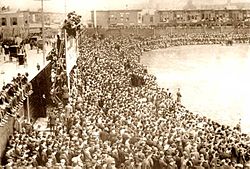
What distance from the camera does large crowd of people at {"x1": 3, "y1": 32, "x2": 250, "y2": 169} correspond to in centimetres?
1599

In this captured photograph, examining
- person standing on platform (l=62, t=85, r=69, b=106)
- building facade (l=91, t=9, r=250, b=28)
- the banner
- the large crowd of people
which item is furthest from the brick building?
person standing on platform (l=62, t=85, r=69, b=106)

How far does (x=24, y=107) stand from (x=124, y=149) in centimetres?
942

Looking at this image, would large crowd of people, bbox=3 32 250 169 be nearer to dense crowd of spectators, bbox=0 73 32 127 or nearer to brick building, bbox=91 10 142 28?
dense crowd of spectators, bbox=0 73 32 127

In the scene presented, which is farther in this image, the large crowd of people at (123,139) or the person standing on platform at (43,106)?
the person standing on platform at (43,106)

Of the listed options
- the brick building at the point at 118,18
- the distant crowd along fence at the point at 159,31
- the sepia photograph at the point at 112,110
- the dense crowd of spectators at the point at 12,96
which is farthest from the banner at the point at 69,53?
the brick building at the point at 118,18

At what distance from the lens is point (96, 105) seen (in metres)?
25.0

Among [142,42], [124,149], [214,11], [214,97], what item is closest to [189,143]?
[124,149]

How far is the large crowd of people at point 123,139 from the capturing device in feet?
52.5

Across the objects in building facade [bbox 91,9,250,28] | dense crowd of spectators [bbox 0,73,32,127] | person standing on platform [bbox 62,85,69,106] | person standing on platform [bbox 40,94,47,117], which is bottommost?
person standing on platform [bbox 40,94,47,117]

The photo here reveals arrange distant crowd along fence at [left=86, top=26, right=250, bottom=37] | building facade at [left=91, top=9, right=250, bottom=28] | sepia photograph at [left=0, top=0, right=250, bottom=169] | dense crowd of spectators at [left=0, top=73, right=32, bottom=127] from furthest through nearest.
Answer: building facade at [left=91, top=9, right=250, bottom=28]
distant crowd along fence at [left=86, top=26, right=250, bottom=37]
dense crowd of spectators at [left=0, top=73, right=32, bottom=127]
sepia photograph at [left=0, top=0, right=250, bottom=169]

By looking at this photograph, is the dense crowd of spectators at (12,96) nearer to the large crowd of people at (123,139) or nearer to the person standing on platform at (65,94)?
the large crowd of people at (123,139)

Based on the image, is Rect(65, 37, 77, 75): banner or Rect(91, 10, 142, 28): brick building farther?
Rect(91, 10, 142, 28): brick building

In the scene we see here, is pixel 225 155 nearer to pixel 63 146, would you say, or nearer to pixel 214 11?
pixel 63 146

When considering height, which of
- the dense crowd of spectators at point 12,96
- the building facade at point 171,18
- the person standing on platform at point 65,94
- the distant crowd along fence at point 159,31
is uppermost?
Result: the building facade at point 171,18
